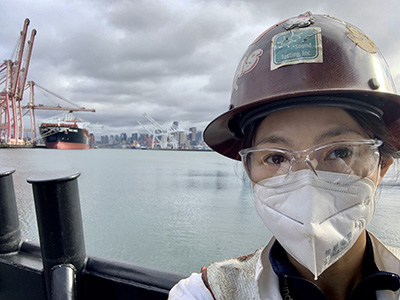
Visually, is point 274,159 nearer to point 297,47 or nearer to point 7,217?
point 297,47

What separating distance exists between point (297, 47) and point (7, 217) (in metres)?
2.22

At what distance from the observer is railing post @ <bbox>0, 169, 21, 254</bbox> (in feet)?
6.69

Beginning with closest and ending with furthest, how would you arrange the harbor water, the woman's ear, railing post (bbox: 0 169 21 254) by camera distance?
the woman's ear < railing post (bbox: 0 169 21 254) < the harbor water

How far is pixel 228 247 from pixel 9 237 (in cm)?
419

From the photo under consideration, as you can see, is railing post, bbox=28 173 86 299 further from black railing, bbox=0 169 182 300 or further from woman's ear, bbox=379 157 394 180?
woman's ear, bbox=379 157 394 180

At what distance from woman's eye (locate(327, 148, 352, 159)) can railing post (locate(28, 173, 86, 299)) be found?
1401mm

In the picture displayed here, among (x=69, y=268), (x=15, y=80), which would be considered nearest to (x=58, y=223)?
(x=69, y=268)

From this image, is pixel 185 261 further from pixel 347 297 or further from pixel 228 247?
pixel 347 297

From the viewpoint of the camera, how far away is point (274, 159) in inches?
38.7

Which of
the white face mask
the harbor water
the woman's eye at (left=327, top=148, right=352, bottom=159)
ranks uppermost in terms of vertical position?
the woman's eye at (left=327, top=148, right=352, bottom=159)

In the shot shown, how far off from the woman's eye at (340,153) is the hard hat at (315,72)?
0.47 ft

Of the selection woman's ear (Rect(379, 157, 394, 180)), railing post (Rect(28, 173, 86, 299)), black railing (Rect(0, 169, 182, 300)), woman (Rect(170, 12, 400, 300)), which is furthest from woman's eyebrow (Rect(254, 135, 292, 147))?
railing post (Rect(28, 173, 86, 299))

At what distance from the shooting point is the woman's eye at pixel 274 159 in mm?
959

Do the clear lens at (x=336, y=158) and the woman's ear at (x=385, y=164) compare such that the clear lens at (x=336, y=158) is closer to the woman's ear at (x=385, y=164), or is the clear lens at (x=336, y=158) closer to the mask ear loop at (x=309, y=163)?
the mask ear loop at (x=309, y=163)
